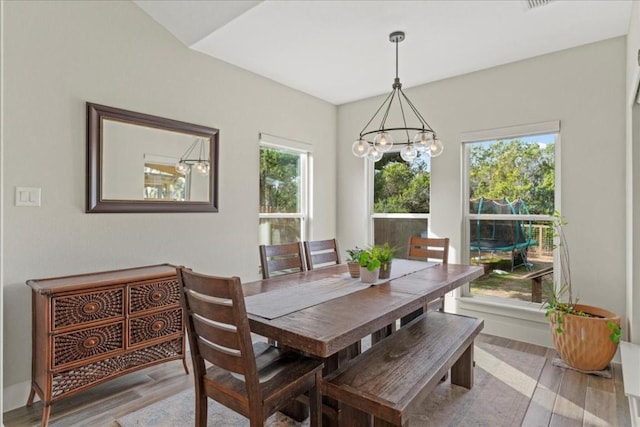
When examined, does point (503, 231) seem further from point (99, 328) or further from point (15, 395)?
point (15, 395)

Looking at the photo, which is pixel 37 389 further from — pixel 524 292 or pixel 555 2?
pixel 555 2

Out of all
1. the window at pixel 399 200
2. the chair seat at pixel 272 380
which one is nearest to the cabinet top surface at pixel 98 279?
the chair seat at pixel 272 380

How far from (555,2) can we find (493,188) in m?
1.68

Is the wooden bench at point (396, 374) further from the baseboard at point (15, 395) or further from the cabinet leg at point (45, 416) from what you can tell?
the baseboard at point (15, 395)

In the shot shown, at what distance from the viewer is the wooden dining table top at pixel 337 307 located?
145 centimetres

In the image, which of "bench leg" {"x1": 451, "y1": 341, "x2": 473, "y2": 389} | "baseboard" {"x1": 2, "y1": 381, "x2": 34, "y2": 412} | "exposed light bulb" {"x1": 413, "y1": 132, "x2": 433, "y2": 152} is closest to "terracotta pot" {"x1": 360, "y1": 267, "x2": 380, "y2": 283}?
"bench leg" {"x1": 451, "y1": 341, "x2": 473, "y2": 389}

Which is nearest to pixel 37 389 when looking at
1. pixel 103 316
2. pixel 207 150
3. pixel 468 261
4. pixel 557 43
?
pixel 103 316

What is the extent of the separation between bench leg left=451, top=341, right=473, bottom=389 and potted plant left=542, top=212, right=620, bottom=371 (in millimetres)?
894

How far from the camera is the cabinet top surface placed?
2.13 meters

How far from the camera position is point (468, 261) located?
3.78 metres

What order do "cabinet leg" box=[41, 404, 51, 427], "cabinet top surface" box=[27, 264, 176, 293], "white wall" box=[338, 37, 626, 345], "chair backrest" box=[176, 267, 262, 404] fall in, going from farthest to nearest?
"white wall" box=[338, 37, 626, 345] < "cabinet top surface" box=[27, 264, 176, 293] < "cabinet leg" box=[41, 404, 51, 427] < "chair backrest" box=[176, 267, 262, 404]

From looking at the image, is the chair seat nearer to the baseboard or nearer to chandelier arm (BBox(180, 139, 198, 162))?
the baseboard

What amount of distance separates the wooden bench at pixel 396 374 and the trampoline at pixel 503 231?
147 cm

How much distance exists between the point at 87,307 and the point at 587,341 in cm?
349
